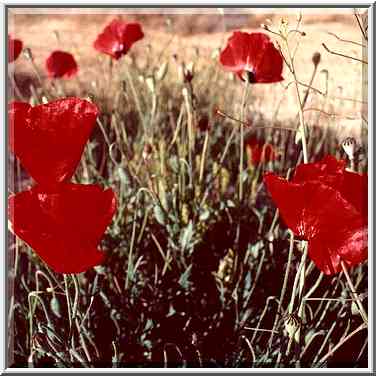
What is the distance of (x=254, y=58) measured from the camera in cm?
120

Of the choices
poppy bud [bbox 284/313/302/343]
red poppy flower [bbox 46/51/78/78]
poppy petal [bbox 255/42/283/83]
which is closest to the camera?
A: poppy bud [bbox 284/313/302/343]

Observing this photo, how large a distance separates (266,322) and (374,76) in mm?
450

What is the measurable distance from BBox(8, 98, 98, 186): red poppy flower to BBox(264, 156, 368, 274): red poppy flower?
232 millimetres

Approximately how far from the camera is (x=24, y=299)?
4.09ft

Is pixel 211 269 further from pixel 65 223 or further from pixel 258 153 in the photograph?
pixel 65 223

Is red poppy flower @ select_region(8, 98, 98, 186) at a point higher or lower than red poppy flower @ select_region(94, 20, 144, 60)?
lower

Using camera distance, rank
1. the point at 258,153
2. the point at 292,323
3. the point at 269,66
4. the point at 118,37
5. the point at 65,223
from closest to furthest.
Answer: the point at 65,223 → the point at 292,323 → the point at 269,66 → the point at 118,37 → the point at 258,153

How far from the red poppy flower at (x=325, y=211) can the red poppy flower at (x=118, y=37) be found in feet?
2.32

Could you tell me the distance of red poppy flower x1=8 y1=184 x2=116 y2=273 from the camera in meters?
0.80

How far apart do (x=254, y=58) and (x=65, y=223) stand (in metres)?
0.54

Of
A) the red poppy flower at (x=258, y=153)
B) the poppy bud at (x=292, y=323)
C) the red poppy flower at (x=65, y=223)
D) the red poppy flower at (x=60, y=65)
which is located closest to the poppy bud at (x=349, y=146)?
the poppy bud at (x=292, y=323)

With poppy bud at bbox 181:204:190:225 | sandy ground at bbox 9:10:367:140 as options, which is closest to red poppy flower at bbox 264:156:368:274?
sandy ground at bbox 9:10:367:140

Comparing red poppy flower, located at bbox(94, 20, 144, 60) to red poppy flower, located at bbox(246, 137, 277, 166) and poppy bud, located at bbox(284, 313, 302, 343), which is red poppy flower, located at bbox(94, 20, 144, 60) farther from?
poppy bud, located at bbox(284, 313, 302, 343)

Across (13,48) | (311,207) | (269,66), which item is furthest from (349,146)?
(13,48)
